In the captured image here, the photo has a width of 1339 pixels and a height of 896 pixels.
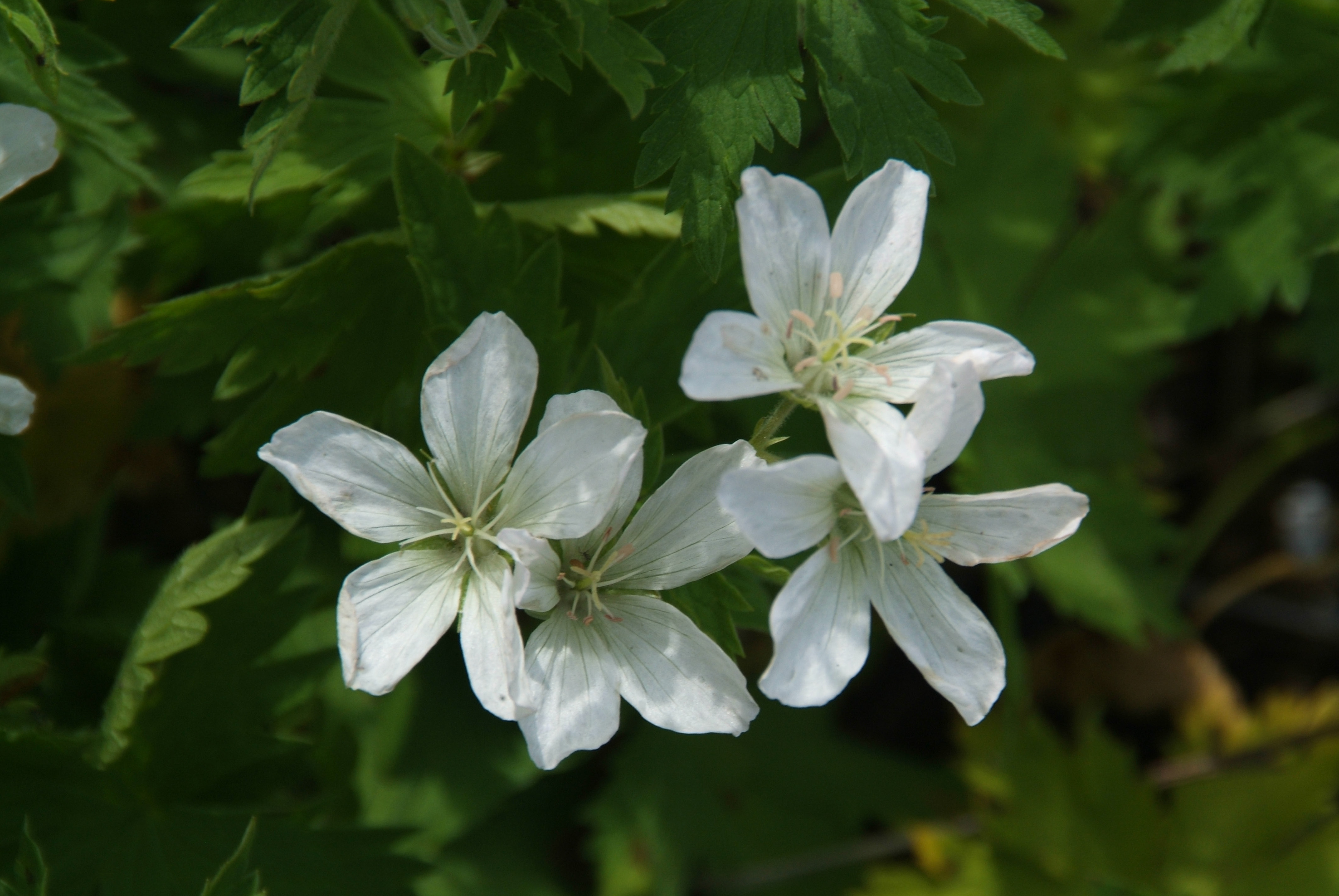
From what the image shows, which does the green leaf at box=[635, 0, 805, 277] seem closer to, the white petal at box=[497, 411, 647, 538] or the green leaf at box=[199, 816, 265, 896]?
the white petal at box=[497, 411, 647, 538]

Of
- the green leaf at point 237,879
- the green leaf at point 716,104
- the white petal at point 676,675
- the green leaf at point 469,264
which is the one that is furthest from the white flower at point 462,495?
the green leaf at point 237,879

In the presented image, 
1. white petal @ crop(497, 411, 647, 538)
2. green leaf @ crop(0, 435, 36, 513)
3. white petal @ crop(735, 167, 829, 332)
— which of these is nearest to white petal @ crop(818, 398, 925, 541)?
white petal @ crop(735, 167, 829, 332)

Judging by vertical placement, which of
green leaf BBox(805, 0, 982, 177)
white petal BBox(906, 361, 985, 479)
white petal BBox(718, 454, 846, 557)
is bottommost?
white petal BBox(718, 454, 846, 557)

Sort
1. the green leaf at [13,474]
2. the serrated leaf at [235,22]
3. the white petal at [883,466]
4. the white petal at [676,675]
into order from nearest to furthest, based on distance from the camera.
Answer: the white petal at [883,466]
the white petal at [676,675]
the serrated leaf at [235,22]
the green leaf at [13,474]

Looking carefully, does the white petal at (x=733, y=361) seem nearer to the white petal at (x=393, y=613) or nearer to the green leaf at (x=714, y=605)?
the green leaf at (x=714, y=605)

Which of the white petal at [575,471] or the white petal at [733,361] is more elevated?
the white petal at [733,361]

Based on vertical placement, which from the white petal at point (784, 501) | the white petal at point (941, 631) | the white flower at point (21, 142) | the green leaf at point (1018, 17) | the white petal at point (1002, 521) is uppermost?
the green leaf at point (1018, 17)

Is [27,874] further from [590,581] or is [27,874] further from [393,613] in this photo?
[590,581]

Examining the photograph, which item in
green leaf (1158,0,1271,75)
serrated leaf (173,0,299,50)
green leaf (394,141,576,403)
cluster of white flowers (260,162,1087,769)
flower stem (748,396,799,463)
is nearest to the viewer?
cluster of white flowers (260,162,1087,769)
